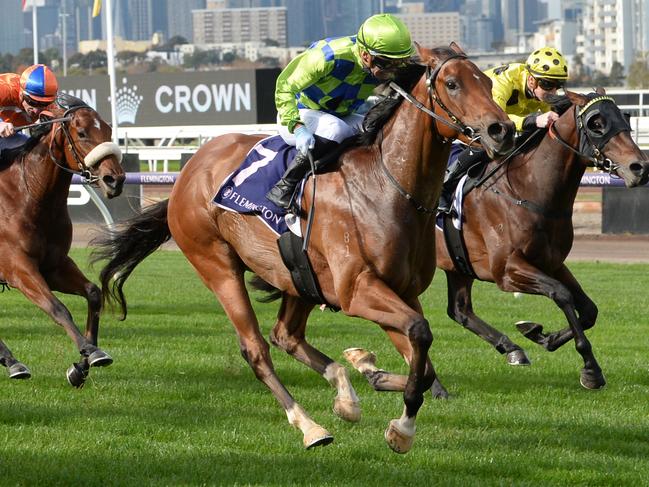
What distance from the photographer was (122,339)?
8.84 m

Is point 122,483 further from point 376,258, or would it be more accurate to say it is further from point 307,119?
point 307,119

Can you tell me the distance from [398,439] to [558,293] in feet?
7.35

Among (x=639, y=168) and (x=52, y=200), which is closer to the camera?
(x=639, y=168)

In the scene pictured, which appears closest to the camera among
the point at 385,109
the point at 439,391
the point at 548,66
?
the point at 385,109

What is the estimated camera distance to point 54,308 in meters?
7.07

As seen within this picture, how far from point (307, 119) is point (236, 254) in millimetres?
810

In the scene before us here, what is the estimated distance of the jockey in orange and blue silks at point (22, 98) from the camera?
25.4 feet

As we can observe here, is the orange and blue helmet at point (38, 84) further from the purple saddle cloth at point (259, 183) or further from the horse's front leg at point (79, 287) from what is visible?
the purple saddle cloth at point (259, 183)

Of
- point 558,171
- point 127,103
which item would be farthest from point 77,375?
point 127,103

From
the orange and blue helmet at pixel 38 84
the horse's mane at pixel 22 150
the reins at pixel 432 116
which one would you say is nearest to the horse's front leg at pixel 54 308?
the horse's mane at pixel 22 150

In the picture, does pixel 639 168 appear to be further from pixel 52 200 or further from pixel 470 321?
pixel 52 200

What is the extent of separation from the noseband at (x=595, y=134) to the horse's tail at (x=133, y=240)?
2.26 metres

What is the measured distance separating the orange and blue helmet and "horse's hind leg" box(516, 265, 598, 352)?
3064 mm

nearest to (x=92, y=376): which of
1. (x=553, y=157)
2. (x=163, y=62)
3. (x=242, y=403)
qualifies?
(x=242, y=403)
